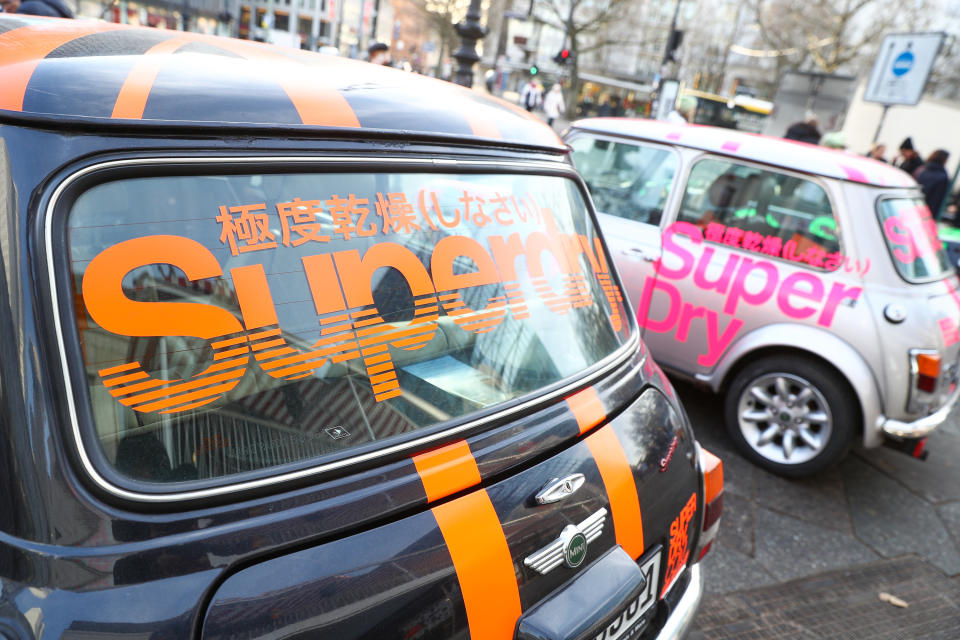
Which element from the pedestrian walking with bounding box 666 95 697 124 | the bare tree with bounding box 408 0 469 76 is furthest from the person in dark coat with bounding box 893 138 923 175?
the bare tree with bounding box 408 0 469 76

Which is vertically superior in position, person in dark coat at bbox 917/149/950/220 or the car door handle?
person in dark coat at bbox 917/149/950/220

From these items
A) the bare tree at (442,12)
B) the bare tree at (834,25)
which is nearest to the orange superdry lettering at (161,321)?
the bare tree at (834,25)

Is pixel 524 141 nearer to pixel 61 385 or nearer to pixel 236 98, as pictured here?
pixel 236 98

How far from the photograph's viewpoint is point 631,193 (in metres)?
4.72

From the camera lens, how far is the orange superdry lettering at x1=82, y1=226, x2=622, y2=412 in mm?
1102

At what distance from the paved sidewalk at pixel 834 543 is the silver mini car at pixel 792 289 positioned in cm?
32

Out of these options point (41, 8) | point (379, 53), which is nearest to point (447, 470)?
point (41, 8)

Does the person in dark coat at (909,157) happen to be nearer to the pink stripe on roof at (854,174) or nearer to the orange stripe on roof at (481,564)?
the pink stripe on roof at (854,174)

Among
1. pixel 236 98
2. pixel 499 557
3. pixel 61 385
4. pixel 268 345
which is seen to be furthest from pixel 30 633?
pixel 236 98

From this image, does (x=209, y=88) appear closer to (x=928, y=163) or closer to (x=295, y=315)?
(x=295, y=315)

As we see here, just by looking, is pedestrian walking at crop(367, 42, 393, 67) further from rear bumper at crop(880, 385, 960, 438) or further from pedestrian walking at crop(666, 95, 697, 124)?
rear bumper at crop(880, 385, 960, 438)

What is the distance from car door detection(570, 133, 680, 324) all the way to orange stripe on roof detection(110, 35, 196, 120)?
11.2ft

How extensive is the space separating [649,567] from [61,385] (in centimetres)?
138

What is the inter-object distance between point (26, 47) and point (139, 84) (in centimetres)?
37
